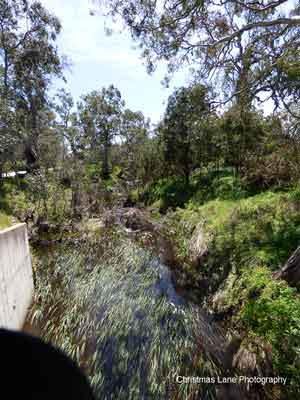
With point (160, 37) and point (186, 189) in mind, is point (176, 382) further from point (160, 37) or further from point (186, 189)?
point (186, 189)

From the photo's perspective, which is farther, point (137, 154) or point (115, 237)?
point (137, 154)

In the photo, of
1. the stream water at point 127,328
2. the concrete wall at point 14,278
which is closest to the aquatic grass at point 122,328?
the stream water at point 127,328

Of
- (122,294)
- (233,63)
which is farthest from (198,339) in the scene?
(233,63)

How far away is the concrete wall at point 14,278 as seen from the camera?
136 inches

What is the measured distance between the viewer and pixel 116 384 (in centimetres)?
320

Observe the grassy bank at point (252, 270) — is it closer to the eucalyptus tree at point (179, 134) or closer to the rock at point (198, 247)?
the rock at point (198, 247)

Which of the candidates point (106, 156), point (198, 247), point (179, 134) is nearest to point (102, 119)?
point (106, 156)

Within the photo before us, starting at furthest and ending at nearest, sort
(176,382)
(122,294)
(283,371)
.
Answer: (122,294)
(176,382)
(283,371)

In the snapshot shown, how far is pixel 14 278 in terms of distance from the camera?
4.01 metres

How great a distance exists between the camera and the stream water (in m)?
3.21

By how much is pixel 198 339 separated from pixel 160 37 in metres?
7.53

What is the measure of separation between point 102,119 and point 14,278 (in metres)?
23.5

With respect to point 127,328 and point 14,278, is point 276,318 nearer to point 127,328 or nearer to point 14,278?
point 127,328

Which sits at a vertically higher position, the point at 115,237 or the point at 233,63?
the point at 233,63
